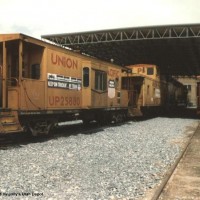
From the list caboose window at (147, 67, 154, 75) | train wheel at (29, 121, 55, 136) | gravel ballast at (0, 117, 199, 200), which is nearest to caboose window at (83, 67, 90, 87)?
train wheel at (29, 121, 55, 136)

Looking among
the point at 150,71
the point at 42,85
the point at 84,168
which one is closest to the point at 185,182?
the point at 84,168

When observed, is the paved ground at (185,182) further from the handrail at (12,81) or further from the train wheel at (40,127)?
the handrail at (12,81)

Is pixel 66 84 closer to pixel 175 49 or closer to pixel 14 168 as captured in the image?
pixel 14 168

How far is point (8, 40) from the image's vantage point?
1098 cm

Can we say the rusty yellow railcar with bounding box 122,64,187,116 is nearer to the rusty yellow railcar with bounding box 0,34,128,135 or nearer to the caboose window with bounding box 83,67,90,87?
the rusty yellow railcar with bounding box 0,34,128,135

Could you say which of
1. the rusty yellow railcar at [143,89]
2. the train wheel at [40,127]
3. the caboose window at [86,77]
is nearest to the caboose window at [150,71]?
the rusty yellow railcar at [143,89]

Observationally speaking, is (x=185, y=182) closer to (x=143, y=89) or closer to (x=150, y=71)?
(x=143, y=89)

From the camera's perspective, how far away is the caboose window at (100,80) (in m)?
16.0

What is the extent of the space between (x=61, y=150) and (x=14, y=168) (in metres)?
2.64

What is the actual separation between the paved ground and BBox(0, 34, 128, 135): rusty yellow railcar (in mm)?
5033

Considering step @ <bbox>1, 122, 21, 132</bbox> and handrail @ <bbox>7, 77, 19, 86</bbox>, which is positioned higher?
handrail @ <bbox>7, 77, 19, 86</bbox>

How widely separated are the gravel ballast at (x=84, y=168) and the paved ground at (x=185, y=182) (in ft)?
1.05

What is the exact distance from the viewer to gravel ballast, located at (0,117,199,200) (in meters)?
6.04

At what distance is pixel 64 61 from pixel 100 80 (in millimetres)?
3556
